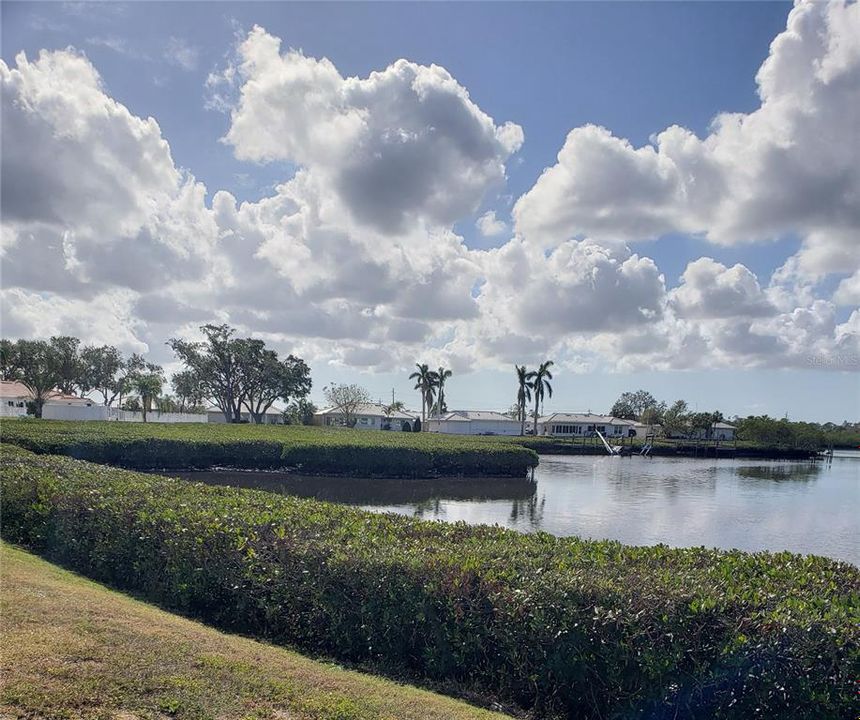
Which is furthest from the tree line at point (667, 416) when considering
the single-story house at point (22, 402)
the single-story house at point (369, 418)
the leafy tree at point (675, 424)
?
the single-story house at point (22, 402)

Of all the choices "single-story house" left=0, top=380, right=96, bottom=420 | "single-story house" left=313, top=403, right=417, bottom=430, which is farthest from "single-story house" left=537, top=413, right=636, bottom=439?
"single-story house" left=0, top=380, right=96, bottom=420

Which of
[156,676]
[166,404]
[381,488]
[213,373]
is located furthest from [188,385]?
[156,676]

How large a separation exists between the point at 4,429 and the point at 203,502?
22.6 metres

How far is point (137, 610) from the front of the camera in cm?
566

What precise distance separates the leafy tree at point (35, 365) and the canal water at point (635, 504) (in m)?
47.7

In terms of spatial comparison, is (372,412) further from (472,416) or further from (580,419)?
(580,419)

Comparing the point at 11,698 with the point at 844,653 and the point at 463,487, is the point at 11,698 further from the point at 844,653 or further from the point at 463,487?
the point at 463,487

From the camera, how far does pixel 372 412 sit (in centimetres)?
9088

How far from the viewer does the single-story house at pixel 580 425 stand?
87.6 m

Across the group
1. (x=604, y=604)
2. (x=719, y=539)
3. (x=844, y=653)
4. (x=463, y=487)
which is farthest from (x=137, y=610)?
(x=463, y=487)

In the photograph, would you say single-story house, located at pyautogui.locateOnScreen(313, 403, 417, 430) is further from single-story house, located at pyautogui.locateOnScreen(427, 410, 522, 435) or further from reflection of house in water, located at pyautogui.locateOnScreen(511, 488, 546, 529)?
reflection of house in water, located at pyautogui.locateOnScreen(511, 488, 546, 529)

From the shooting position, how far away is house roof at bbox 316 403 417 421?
87.9 metres

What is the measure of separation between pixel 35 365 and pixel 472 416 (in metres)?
52.6

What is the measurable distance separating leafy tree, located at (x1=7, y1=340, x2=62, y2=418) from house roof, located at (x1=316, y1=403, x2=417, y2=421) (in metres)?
32.9
